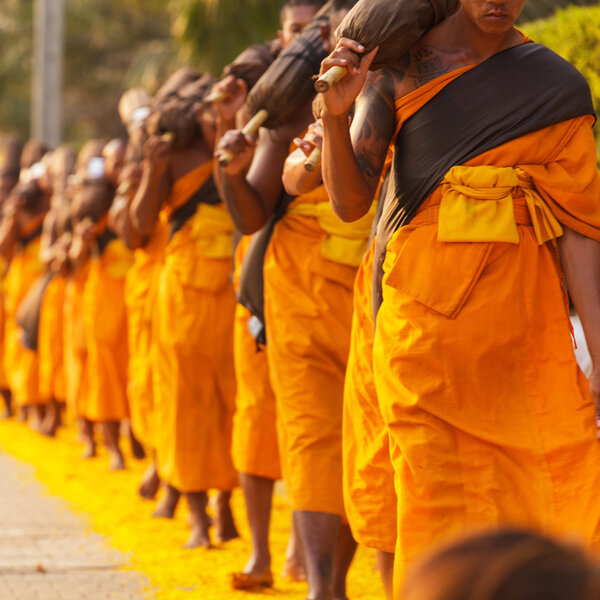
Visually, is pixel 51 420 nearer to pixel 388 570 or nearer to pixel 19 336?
pixel 19 336

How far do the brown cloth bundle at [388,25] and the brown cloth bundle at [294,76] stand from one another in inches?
50.0

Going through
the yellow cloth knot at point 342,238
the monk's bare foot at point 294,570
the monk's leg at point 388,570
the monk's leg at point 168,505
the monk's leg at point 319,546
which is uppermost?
the yellow cloth knot at point 342,238

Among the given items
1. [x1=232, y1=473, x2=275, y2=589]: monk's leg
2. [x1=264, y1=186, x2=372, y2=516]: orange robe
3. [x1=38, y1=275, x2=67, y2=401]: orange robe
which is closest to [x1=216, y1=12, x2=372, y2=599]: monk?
[x1=264, y1=186, x2=372, y2=516]: orange robe

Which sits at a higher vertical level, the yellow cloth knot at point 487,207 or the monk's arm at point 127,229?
the yellow cloth knot at point 487,207

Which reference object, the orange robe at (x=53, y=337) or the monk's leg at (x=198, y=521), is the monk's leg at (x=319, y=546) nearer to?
the monk's leg at (x=198, y=521)

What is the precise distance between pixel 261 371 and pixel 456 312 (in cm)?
227

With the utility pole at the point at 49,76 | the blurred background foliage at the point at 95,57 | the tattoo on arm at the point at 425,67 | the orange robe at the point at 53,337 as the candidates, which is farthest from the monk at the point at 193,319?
the blurred background foliage at the point at 95,57

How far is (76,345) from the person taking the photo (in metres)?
10.0

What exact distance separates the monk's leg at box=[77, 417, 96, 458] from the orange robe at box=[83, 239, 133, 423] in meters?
0.32

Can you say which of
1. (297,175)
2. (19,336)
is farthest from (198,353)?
(19,336)

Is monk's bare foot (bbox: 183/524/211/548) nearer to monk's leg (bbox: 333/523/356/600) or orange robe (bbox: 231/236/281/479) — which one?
orange robe (bbox: 231/236/281/479)

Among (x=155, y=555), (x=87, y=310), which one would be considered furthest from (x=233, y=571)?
(x=87, y=310)

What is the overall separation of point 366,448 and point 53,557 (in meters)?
2.75

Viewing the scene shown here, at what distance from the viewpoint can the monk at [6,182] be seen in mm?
12719
